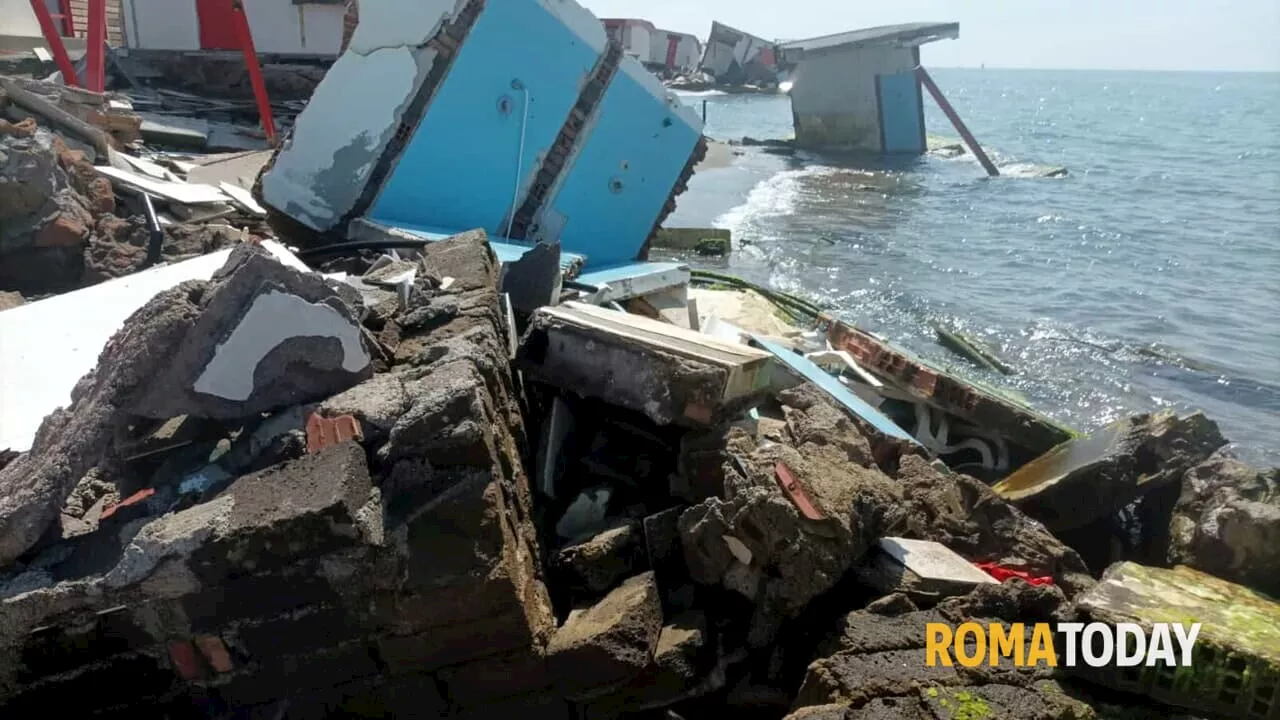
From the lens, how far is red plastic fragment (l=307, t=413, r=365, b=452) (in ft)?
8.37

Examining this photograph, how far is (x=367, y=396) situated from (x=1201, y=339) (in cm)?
1167

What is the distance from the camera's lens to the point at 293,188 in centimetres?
609

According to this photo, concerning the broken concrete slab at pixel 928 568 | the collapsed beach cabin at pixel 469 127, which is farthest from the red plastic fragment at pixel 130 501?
the collapsed beach cabin at pixel 469 127

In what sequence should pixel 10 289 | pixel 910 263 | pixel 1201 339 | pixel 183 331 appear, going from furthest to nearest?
pixel 910 263
pixel 1201 339
pixel 10 289
pixel 183 331

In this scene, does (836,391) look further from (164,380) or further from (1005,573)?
(164,380)

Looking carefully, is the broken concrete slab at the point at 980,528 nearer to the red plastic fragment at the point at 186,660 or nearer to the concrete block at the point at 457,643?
the concrete block at the point at 457,643

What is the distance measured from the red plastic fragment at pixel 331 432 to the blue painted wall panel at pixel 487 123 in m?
3.78

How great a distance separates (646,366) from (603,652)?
3.77 feet

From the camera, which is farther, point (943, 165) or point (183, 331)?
point (943, 165)

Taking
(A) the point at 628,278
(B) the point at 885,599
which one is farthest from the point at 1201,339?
(B) the point at 885,599

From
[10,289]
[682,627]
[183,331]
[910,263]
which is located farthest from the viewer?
[910,263]

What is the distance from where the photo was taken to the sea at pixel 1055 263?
9805 mm

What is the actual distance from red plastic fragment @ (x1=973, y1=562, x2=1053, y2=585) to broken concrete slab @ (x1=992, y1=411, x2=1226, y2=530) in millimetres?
826

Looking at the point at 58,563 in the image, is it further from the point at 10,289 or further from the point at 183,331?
the point at 10,289
